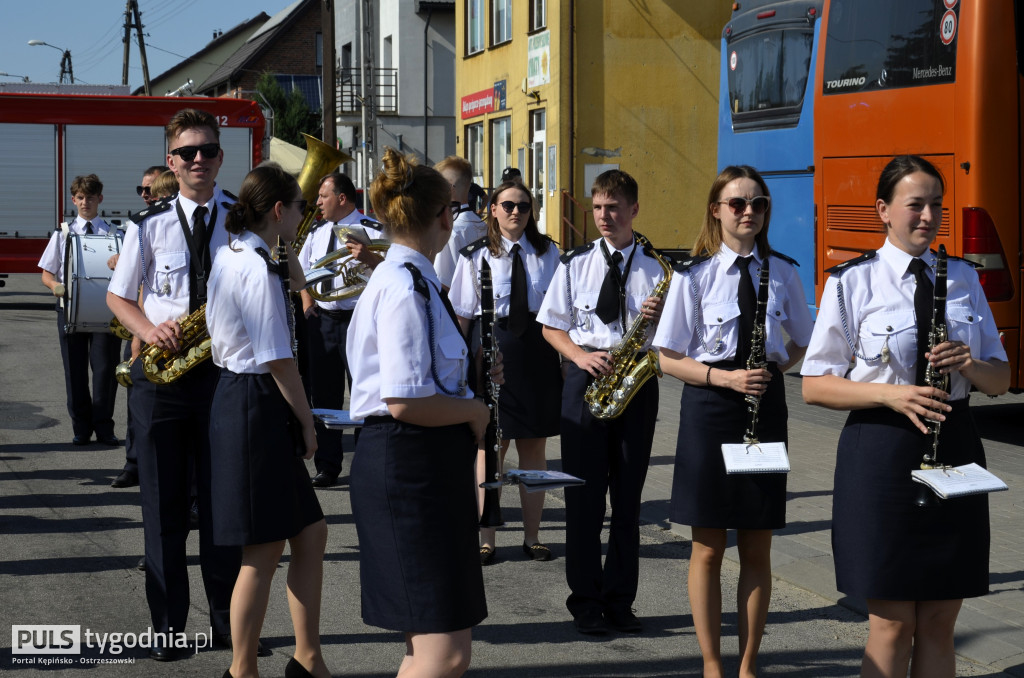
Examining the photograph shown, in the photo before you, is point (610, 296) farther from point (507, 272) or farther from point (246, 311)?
point (246, 311)

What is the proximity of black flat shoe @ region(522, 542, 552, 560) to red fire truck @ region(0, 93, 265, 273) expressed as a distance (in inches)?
663

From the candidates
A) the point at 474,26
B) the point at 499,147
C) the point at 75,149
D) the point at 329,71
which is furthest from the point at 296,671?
the point at 474,26

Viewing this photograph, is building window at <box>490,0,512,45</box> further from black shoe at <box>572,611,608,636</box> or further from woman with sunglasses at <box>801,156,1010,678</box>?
woman with sunglasses at <box>801,156,1010,678</box>

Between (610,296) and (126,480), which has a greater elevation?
(610,296)

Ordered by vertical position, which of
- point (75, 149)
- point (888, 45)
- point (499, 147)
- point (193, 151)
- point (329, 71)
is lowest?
point (193, 151)

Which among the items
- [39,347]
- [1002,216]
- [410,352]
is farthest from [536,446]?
[39,347]

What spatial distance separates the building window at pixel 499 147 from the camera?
30562mm

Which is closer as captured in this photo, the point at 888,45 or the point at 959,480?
the point at 959,480

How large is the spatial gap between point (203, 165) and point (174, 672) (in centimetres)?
211

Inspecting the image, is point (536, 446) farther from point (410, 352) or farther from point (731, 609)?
point (410, 352)

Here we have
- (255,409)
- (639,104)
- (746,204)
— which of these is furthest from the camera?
(639,104)

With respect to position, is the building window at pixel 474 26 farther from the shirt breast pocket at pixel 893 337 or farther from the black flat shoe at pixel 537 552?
the shirt breast pocket at pixel 893 337

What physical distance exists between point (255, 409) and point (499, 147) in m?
27.4

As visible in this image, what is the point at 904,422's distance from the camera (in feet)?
12.7
